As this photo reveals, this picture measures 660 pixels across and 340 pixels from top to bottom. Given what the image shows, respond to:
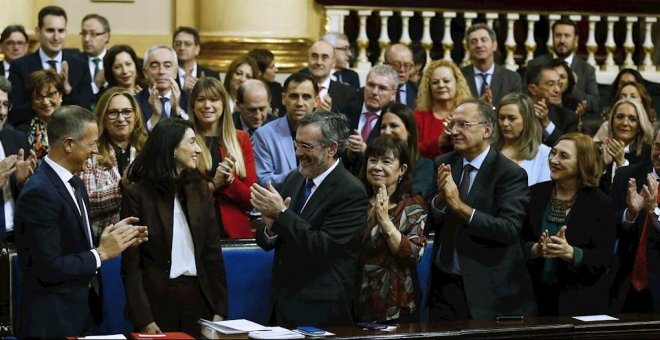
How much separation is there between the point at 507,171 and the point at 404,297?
79 cm

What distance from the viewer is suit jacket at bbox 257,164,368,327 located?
6.05 m

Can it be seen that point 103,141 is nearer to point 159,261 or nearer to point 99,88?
point 159,261

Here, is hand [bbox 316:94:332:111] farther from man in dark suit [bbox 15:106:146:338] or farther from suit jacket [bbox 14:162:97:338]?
suit jacket [bbox 14:162:97:338]

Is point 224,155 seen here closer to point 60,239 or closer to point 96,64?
point 60,239

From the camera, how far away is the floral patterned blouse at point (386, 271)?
6320 mm

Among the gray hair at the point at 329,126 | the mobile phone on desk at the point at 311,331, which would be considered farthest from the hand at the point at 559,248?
the mobile phone on desk at the point at 311,331

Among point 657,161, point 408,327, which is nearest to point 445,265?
point 408,327

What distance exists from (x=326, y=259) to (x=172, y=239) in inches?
28.0

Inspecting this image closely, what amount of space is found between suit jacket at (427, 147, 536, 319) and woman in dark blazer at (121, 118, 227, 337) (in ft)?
3.83

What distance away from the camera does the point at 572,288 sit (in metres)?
6.64

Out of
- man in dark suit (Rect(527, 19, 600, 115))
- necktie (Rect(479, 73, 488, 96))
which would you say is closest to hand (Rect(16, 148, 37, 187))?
necktie (Rect(479, 73, 488, 96))

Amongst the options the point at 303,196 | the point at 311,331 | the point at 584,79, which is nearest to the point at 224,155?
the point at 303,196

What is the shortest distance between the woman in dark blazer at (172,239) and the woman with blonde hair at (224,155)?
111 centimetres

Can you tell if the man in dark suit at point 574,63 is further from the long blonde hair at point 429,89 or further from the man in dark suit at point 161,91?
the man in dark suit at point 161,91
